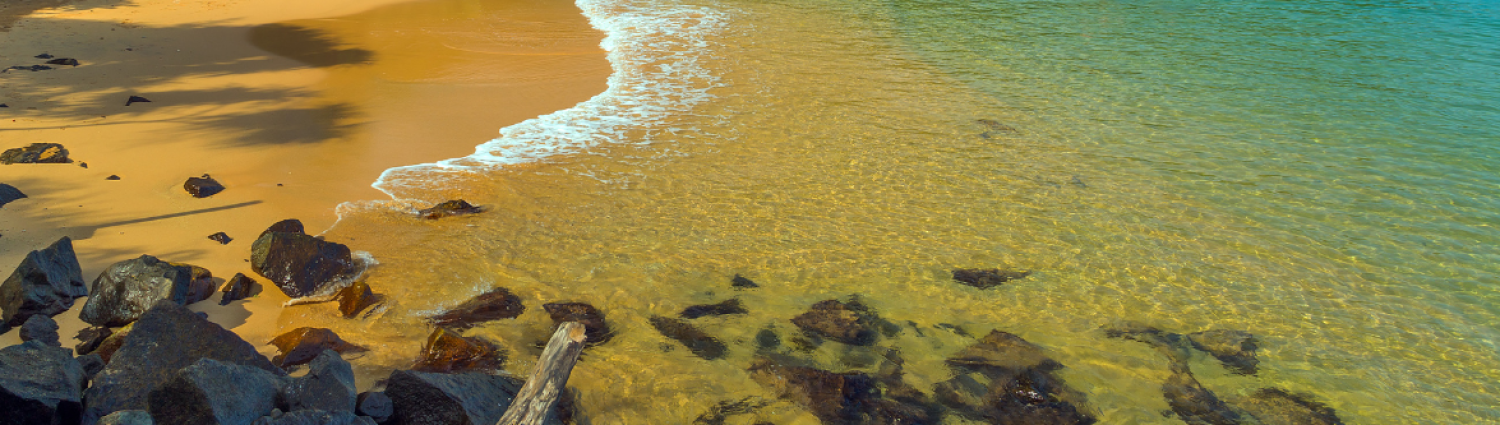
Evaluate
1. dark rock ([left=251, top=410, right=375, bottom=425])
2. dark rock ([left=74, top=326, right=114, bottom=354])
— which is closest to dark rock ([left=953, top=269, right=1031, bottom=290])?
dark rock ([left=251, top=410, right=375, bottom=425])

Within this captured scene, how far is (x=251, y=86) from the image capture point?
441 inches

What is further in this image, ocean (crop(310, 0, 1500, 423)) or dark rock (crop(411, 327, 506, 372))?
ocean (crop(310, 0, 1500, 423))

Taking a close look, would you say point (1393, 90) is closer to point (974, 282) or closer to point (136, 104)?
point (974, 282)

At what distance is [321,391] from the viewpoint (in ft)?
12.1

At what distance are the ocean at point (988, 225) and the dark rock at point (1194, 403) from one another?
12cm

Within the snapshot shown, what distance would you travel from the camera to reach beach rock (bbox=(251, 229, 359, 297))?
5.49 m

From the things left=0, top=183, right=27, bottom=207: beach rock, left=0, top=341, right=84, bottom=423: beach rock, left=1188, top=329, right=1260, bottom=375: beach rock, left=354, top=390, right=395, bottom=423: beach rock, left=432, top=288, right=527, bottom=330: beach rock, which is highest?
left=0, top=341, right=84, bottom=423: beach rock

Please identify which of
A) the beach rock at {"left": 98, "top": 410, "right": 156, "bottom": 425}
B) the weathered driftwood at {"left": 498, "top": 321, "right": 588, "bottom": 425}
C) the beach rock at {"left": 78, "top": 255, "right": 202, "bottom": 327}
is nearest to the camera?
the beach rock at {"left": 98, "top": 410, "right": 156, "bottom": 425}

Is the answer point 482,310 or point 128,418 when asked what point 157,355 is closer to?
point 128,418

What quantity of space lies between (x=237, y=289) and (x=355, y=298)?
2.61 ft

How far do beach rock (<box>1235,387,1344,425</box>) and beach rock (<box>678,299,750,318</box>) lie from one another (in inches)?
125

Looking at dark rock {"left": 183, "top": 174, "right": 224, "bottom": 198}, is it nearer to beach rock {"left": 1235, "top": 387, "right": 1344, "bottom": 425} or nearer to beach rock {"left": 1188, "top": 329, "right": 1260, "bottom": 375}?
beach rock {"left": 1188, "top": 329, "right": 1260, "bottom": 375}

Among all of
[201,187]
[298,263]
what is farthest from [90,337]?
[201,187]

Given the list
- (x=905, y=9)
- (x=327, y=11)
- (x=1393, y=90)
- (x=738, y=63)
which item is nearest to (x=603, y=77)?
(x=738, y=63)
